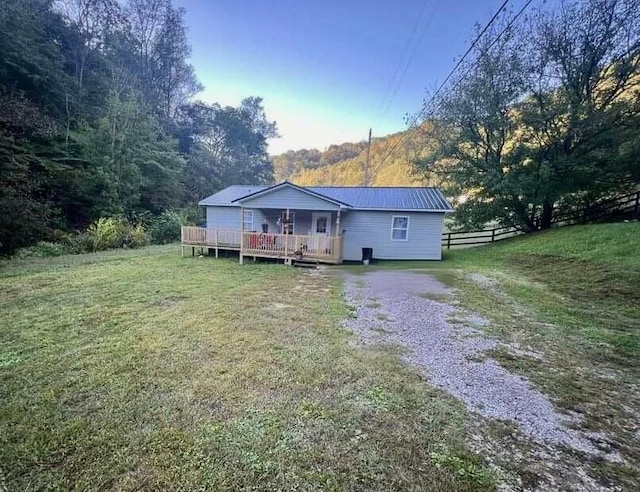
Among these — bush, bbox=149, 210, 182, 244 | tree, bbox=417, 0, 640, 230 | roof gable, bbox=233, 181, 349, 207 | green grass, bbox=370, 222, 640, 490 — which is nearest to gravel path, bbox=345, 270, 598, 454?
green grass, bbox=370, 222, 640, 490

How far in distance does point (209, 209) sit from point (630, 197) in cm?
2099

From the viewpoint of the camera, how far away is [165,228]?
18.4 meters

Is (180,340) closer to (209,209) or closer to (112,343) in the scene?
(112,343)

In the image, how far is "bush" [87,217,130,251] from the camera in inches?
532

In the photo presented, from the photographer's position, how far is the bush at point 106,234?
44.3 feet

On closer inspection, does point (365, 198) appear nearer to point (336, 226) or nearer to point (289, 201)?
point (336, 226)

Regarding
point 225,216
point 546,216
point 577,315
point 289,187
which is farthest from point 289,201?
point 546,216

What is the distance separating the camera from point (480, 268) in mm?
11086

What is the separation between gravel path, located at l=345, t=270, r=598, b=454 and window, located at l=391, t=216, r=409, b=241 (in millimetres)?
5591

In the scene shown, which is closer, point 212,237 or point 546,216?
point 212,237

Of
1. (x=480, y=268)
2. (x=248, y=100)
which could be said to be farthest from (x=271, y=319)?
(x=248, y=100)

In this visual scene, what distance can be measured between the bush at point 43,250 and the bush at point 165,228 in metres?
5.44

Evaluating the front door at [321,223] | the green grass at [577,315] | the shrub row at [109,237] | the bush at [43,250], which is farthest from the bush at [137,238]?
the green grass at [577,315]

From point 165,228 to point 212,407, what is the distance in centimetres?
1770
